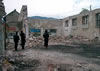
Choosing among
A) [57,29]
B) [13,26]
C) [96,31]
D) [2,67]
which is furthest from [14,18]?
[2,67]

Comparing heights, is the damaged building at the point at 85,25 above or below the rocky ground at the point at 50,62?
above

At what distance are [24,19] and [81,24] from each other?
35.6 ft

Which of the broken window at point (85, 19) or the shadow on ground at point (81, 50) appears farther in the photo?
the broken window at point (85, 19)

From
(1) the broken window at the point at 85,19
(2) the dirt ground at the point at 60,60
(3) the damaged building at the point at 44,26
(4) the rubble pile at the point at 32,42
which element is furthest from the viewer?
(3) the damaged building at the point at 44,26

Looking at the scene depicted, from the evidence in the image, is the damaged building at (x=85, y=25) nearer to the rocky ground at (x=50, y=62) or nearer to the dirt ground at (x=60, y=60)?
the dirt ground at (x=60, y=60)

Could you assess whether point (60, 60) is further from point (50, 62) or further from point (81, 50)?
point (81, 50)

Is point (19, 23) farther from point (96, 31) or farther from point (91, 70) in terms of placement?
point (91, 70)

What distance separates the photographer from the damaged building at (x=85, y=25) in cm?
2362

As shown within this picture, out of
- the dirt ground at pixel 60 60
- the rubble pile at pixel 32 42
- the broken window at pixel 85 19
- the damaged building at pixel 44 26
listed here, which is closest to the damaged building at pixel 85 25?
the broken window at pixel 85 19

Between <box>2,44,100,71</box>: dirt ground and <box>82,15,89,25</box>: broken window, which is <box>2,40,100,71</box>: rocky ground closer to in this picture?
<box>2,44,100,71</box>: dirt ground

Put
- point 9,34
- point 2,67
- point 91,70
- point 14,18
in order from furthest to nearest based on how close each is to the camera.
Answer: point 14,18, point 9,34, point 91,70, point 2,67

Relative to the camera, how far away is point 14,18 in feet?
112

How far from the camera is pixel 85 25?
26719 millimetres

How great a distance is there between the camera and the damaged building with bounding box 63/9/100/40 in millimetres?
23616
